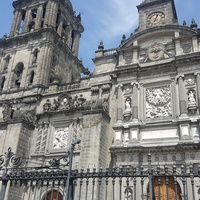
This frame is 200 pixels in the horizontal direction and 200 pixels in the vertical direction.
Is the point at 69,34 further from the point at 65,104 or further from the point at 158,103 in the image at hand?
the point at 158,103

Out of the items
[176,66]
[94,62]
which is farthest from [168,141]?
[94,62]

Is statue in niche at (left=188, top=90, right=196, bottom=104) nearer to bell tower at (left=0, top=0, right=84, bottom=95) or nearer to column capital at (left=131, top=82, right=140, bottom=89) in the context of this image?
column capital at (left=131, top=82, right=140, bottom=89)

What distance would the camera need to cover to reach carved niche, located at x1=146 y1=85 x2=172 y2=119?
16531mm

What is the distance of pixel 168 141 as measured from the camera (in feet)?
50.7

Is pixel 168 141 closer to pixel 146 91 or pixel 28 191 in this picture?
pixel 146 91

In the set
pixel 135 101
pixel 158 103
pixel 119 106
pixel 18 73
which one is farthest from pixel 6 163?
pixel 18 73

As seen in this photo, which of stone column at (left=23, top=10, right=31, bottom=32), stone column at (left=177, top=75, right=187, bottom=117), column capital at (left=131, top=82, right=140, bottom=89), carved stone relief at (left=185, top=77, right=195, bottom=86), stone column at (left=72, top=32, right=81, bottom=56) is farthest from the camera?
stone column at (left=72, top=32, right=81, bottom=56)

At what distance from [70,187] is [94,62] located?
13.6 metres

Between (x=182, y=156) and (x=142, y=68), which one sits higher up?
(x=142, y=68)

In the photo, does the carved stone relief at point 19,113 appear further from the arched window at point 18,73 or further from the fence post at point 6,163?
the fence post at point 6,163

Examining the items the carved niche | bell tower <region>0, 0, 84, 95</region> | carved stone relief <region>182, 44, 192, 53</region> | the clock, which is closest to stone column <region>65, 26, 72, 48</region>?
bell tower <region>0, 0, 84, 95</region>

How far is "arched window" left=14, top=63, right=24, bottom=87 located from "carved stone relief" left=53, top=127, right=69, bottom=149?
308 inches

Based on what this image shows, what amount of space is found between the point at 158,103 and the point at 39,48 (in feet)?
41.6

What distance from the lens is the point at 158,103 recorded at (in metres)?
16.9
